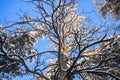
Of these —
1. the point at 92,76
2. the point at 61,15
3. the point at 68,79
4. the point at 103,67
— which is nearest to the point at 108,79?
the point at 92,76

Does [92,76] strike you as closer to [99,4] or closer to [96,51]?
[96,51]

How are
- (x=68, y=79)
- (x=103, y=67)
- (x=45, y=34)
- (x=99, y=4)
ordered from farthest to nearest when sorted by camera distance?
(x=45, y=34) → (x=99, y=4) → (x=103, y=67) → (x=68, y=79)

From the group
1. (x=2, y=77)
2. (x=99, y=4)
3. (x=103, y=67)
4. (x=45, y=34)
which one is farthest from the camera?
(x=45, y=34)

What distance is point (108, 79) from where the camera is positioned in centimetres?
1549

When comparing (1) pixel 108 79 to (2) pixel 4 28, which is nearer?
(1) pixel 108 79

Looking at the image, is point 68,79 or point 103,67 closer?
point 68,79

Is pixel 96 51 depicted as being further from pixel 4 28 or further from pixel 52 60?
pixel 4 28

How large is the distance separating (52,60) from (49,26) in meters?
2.85

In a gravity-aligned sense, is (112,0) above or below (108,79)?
above

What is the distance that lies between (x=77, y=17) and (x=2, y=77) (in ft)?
21.1

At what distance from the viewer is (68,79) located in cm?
1278

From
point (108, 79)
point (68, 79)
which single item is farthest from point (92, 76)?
point (68, 79)

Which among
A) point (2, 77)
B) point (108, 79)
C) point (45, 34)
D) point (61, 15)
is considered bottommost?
point (108, 79)

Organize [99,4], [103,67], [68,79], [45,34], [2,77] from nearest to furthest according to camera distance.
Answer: [68,79]
[103,67]
[2,77]
[99,4]
[45,34]
